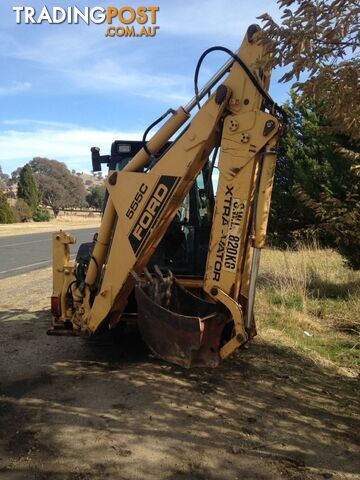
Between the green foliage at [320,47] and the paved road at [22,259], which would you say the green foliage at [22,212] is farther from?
the green foliage at [320,47]

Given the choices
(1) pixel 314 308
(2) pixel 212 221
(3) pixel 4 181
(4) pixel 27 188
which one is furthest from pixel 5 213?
(3) pixel 4 181

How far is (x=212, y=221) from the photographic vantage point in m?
4.56

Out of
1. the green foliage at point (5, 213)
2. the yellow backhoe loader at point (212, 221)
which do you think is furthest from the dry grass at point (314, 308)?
the green foliage at point (5, 213)

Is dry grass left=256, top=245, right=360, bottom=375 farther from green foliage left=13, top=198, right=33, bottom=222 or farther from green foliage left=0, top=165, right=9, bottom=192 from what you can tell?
green foliage left=0, top=165, right=9, bottom=192

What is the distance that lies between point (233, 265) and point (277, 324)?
3.67 meters

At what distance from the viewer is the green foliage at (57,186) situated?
73500 mm

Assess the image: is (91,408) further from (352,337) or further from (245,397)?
(352,337)

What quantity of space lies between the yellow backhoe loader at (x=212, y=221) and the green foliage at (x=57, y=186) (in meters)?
67.6

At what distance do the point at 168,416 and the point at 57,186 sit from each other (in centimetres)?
7298

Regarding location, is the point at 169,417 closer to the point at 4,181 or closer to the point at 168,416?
the point at 168,416

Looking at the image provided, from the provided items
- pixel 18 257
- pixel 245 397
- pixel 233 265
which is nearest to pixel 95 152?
pixel 233 265

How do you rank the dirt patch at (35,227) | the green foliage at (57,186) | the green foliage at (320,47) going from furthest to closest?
the green foliage at (57,186)
the dirt patch at (35,227)
the green foliage at (320,47)

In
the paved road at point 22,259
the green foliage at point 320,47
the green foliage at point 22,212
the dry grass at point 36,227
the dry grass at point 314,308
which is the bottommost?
the dry grass at point 36,227

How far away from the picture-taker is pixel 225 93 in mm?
4156
